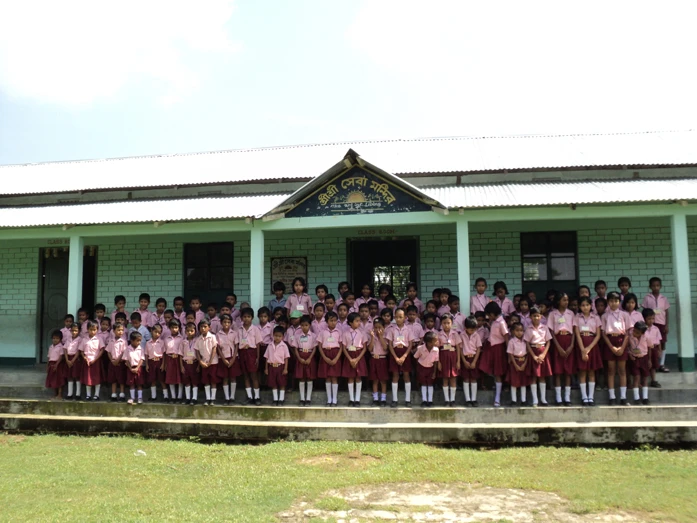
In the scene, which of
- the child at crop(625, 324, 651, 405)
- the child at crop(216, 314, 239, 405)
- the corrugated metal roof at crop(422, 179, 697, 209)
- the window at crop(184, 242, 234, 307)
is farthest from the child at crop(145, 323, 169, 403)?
the child at crop(625, 324, 651, 405)

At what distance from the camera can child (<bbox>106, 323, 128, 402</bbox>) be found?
308 inches

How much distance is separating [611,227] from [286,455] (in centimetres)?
718

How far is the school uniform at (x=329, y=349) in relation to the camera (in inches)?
286

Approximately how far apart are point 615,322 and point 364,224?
3.76 m

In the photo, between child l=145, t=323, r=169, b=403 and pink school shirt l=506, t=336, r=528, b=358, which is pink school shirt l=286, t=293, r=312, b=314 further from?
pink school shirt l=506, t=336, r=528, b=358

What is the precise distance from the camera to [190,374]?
24.7 ft

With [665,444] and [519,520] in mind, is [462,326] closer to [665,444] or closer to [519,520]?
[665,444]

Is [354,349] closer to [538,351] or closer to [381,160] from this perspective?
[538,351]

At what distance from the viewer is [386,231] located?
10.2 metres

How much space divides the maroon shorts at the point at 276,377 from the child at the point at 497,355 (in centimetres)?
263

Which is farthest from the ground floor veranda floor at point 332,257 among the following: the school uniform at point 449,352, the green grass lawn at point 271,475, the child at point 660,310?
the green grass lawn at point 271,475

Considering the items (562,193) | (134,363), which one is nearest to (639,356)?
(562,193)

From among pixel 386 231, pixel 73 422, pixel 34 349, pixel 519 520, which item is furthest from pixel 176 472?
pixel 34 349

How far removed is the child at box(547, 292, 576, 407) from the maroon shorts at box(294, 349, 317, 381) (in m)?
3.15
